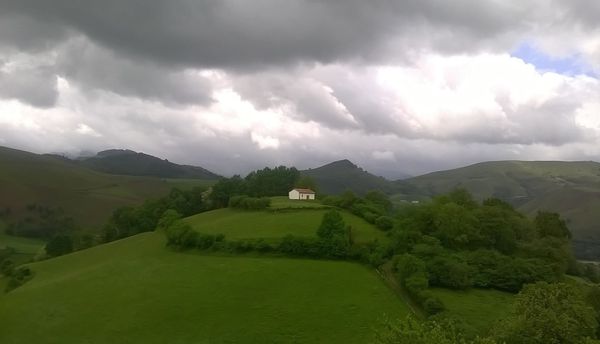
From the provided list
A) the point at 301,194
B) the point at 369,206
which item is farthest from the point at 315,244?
the point at 301,194

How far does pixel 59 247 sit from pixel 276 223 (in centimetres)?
6393

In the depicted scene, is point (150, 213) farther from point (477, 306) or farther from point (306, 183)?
point (477, 306)

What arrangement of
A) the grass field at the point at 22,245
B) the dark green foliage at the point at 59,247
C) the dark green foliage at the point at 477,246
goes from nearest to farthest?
the dark green foliage at the point at 477,246, the dark green foliage at the point at 59,247, the grass field at the point at 22,245

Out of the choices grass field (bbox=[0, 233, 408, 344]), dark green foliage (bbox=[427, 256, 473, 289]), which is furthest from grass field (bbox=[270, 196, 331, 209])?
dark green foliage (bbox=[427, 256, 473, 289])

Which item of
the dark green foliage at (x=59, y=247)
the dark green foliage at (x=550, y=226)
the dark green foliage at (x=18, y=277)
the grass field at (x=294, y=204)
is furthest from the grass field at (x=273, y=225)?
the dark green foliage at (x=59, y=247)

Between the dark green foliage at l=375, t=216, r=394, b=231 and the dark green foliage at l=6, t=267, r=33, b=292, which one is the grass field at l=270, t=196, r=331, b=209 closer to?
the dark green foliage at l=375, t=216, r=394, b=231

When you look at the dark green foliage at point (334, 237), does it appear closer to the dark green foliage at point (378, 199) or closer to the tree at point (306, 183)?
the dark green foliage at point (378, 199)

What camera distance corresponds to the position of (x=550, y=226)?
94.7 meters

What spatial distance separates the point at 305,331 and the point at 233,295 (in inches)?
559

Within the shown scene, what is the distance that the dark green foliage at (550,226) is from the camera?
9450 centimetres

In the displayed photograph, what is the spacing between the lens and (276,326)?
192 ft

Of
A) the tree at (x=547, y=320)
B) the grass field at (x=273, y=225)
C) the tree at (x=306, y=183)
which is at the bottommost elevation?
the tree at (x=547, y=320)

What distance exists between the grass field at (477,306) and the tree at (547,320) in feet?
41.1

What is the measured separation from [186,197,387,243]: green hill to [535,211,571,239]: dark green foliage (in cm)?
3454
